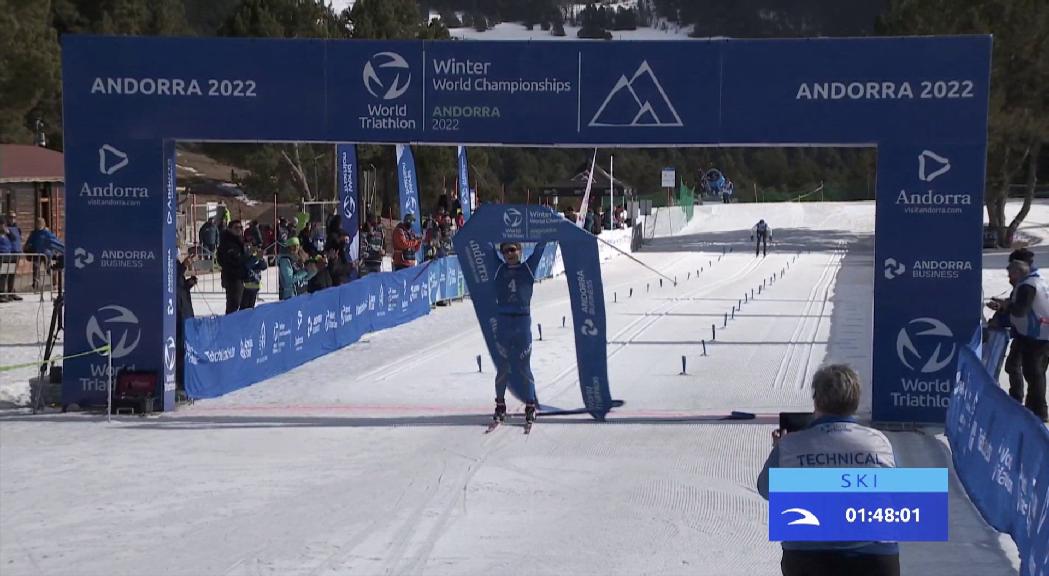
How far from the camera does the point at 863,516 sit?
14.6ft

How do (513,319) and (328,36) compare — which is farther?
(328,36)

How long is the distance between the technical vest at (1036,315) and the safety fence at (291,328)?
8648mm

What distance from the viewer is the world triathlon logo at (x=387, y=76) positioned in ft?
43.0

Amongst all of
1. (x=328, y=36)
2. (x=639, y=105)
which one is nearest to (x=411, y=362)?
(x=639, y=105)

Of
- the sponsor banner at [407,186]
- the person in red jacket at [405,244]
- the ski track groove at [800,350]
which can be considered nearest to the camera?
the ski track groove at [800,350]

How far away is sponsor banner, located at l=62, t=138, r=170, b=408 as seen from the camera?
1332cm

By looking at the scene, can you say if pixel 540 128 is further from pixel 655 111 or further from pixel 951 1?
pixel 951 1

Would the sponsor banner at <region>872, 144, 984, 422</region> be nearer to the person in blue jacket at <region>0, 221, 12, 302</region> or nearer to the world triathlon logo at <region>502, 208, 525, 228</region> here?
the world triathlon logo at <region>502, 208, 525, 228</region>

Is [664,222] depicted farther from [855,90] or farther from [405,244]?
[855,90]

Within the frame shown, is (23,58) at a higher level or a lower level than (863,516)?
higher

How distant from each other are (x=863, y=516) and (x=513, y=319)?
25.8ft

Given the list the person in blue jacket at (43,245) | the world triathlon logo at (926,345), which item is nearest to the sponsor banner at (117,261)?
the world triathlon logo at (926,345)

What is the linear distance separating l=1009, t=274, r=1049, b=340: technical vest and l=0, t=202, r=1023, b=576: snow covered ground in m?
1.37

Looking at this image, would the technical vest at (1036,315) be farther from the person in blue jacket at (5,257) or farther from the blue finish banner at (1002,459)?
the person in blue jacket at (5,257)
